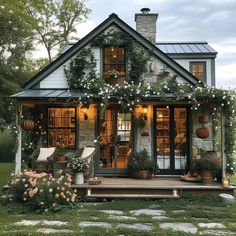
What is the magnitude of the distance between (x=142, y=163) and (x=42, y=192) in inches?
146

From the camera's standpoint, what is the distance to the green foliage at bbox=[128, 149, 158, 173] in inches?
427

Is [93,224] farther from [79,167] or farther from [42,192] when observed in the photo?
[79,167]

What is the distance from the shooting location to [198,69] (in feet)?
45.1

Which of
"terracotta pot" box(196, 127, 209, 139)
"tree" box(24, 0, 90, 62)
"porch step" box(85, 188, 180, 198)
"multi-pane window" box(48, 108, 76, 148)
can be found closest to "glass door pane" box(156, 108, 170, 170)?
"terracotta pot" box(196, 127, 209, 139)

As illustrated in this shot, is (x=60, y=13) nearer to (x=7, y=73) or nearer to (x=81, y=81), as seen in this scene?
(x=7, y=73)

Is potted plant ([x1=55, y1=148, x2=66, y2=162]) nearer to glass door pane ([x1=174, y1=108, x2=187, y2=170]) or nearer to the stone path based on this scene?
glass door pane ([x1=174, y1=108, x2=187, y2=170])

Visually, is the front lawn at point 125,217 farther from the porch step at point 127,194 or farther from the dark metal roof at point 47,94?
the dark metal roof at point 47,94

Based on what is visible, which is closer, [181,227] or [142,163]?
[181,227]

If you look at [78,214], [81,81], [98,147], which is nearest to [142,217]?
[78,214]

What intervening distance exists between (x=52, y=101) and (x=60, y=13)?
66.5 ft

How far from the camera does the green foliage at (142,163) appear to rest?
1084cm

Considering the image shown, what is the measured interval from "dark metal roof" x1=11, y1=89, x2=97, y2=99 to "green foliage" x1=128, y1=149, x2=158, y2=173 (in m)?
2.51

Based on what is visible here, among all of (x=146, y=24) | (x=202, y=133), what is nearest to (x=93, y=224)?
(x=202, y=133)

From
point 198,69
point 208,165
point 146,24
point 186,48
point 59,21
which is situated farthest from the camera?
point 59,21
